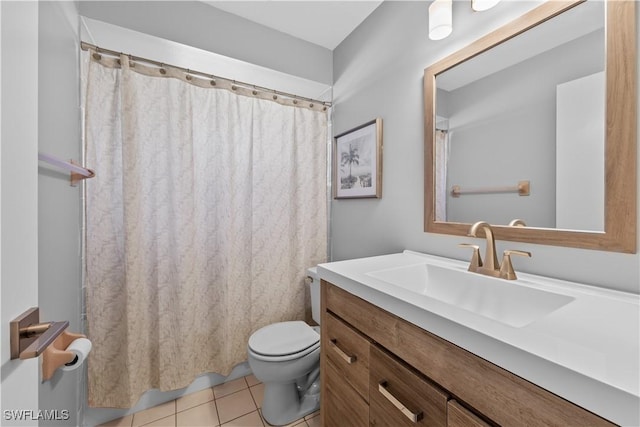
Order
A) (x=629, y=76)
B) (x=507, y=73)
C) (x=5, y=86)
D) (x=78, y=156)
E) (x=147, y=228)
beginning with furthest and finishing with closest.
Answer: (x=147, y=228) < (x=78, y=156) < (x=507, y=73) < (x=629, y=76) < (x=5, y=86)

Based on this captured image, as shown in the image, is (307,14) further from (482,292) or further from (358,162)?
(482,292)

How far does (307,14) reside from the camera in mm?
1682

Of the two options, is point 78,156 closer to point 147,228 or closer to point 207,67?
point 147,228

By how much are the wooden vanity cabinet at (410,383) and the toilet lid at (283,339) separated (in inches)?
12.0

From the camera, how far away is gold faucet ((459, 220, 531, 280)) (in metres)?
0.90

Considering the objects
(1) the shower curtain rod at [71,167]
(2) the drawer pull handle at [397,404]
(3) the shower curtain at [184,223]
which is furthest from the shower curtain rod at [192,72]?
(2) the drawer pull handle at [397,404]

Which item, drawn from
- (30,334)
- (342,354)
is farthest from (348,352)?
(30,334)

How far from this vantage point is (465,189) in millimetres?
1161

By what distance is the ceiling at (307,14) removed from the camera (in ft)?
5.24

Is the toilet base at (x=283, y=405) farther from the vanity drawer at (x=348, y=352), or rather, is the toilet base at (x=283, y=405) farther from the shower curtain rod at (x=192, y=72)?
the shower curtain rod at (x=192, y=72)

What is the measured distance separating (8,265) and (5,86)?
0.29 m

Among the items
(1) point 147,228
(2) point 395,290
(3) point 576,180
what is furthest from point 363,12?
(1) point 147,228

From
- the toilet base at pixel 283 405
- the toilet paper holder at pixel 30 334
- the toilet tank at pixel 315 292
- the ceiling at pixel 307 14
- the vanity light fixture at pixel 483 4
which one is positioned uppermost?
the ceiling at pixel 307 14

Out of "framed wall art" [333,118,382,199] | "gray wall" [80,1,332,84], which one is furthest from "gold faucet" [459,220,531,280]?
"gray wall" [80,1,332,84]
